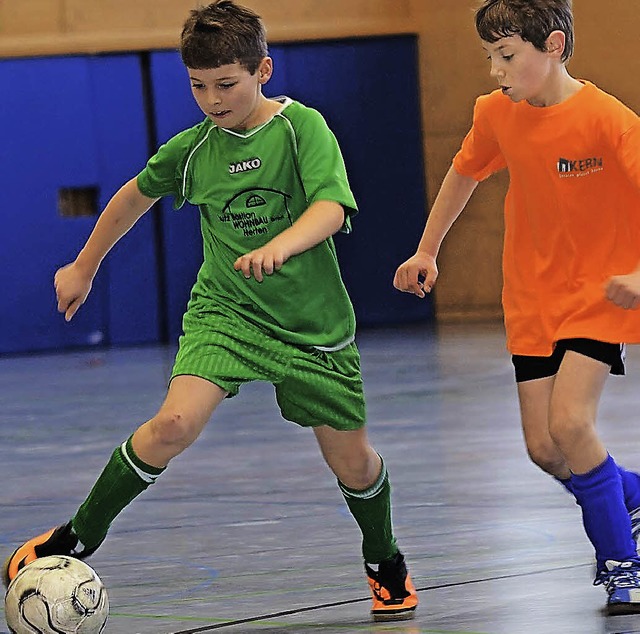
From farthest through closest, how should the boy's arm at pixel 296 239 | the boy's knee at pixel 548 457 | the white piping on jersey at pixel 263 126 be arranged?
the boy's knee at pixel 548 457
the white piping on jersey at pixel 263 126
the boy's arm at pixel 296 239

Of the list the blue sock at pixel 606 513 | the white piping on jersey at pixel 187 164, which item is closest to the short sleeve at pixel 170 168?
the white piping on jersey at pixel 187 164

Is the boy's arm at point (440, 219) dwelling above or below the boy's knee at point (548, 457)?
above

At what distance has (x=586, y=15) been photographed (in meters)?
12.0

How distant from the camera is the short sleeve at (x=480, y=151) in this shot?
3461mm

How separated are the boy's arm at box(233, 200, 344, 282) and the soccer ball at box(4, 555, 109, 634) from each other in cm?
66

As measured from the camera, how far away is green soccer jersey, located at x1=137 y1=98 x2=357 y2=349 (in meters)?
3.23

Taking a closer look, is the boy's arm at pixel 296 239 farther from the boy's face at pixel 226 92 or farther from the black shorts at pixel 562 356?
the black shorts at pixel 562 356

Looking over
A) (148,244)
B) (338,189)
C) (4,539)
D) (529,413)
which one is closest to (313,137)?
(338,189)

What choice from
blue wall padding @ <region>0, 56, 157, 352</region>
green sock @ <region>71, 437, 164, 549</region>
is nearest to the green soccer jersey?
green sock @ <region>71, 437, 164, 549</region>

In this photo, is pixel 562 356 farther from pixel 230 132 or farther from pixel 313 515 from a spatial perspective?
pixel 313 515

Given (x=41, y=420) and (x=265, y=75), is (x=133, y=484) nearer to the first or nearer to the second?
(x=265, y=75)

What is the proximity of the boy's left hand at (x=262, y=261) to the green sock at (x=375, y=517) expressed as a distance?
610mm

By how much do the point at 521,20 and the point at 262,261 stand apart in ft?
2.56

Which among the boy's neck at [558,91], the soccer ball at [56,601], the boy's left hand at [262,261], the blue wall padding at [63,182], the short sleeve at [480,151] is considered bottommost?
the blue wall padding at [63,182]
